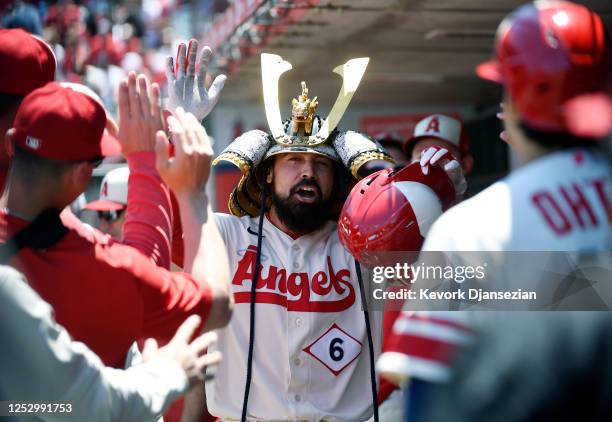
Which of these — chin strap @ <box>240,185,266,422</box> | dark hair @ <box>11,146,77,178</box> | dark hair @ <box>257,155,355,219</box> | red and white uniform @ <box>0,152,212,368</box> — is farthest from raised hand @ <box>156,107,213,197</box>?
dark hair @ <box>257,155,355,219</box>

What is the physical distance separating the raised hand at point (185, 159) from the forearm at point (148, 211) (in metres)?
0.06

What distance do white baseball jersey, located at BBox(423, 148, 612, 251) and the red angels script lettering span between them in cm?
175

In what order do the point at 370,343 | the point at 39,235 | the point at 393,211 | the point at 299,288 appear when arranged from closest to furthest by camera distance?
the point at 39,235 → the point at 393,211 → the point at 370,343 → the point at 299,288

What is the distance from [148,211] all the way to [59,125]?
35 centimetres

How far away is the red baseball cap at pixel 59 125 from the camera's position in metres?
2.01

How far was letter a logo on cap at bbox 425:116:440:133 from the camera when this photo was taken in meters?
5.75

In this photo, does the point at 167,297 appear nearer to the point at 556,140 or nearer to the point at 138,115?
the point at 138,115

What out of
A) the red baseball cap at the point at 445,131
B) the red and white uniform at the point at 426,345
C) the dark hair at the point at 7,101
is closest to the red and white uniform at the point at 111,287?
the dark hair at the point at 7,101

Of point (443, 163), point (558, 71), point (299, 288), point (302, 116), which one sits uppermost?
point (558, 71)

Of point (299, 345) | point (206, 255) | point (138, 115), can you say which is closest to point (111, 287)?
point (206, 255)

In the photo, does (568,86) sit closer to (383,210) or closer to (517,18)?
(517,18)

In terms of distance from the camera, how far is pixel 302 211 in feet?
11.9

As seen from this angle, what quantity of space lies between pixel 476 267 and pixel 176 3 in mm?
15148

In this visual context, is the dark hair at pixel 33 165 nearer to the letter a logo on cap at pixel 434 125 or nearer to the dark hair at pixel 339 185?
the dark hair at pixel 339 185
